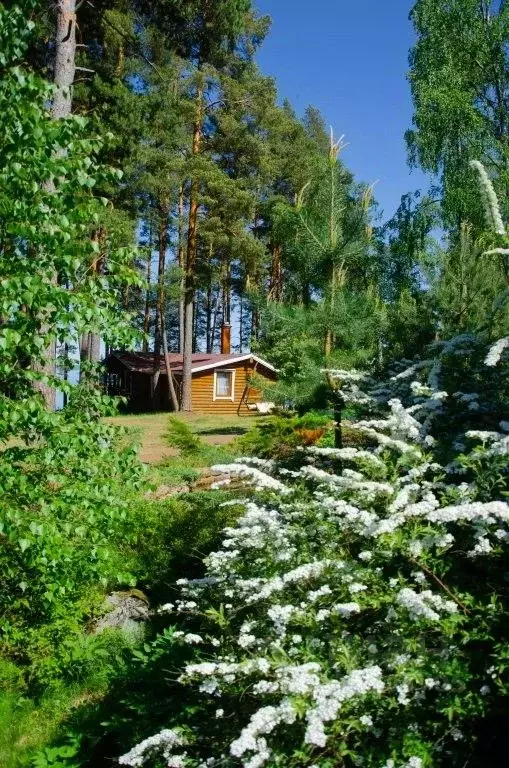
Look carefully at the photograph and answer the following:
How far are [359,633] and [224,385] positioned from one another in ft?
91.2

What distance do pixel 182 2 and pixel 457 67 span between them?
992 cm

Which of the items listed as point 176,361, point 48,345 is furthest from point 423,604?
point 176,361

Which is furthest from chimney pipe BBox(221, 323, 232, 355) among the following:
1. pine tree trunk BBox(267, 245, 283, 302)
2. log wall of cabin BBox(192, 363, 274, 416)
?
log wall of cabin BBox(192, 363, 274, 416)

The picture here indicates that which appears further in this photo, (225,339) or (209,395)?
(225,339)

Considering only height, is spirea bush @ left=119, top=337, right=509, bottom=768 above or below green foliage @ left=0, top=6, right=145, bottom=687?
below

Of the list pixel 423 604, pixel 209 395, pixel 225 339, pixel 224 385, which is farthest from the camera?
pixel 225 339

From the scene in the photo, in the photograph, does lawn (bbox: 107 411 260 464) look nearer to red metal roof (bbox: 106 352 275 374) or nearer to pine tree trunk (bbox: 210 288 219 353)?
red metal roof (bbox: 106 352 275 374)

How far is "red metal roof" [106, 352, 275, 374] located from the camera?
29.6 metres

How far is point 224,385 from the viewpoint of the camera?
30.5m

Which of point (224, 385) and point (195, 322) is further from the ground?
point (195, 322)

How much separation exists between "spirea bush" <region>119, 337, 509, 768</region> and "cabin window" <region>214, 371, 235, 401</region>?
88.0 feet

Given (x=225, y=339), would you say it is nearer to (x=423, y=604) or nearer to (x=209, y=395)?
(x=209, y=395)

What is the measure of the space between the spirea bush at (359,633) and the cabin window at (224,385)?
26.8 m

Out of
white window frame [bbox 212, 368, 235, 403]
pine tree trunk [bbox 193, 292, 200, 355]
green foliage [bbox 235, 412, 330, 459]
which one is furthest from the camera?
pine tree trunk [bbox 193, 292, 200, 355]
